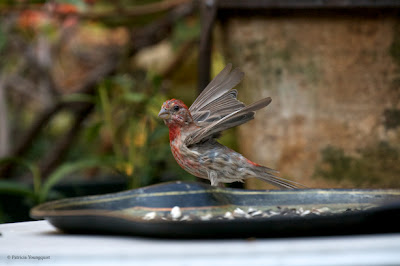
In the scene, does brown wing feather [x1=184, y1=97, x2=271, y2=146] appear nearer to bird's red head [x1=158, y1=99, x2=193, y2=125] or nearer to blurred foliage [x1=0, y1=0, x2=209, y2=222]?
bird's red head [x1=158, y1=99, x2=193, y2=125]

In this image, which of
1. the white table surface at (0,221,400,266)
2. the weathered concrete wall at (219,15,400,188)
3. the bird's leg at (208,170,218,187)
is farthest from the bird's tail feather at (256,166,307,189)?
the weathered concrete wall at (219,15,400,188)

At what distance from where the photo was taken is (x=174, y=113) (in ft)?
3.88

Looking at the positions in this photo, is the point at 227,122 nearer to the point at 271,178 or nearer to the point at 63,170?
the point at 271,178

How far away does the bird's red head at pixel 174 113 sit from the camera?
3.85ft

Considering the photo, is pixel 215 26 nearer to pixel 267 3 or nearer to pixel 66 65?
pixel 267 3

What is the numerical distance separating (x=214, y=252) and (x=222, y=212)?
0.21 meters

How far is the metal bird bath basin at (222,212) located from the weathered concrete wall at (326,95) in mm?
1039

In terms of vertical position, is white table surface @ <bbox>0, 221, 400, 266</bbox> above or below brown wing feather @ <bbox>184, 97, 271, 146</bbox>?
below

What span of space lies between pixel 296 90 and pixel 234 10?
16.1 inches

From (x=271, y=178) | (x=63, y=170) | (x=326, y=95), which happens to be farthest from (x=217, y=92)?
(x=63, y=170)

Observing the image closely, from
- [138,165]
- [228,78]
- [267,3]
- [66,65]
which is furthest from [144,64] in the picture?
[228,78]

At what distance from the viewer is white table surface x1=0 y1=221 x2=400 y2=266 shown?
25.7 inches

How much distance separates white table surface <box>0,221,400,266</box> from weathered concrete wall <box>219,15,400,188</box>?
49.1 inches

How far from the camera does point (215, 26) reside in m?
2.24
